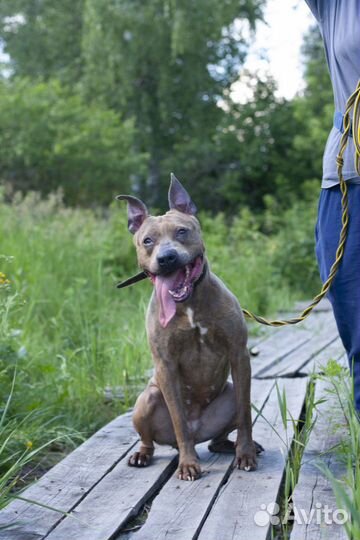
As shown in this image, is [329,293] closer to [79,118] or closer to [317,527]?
[317,527]

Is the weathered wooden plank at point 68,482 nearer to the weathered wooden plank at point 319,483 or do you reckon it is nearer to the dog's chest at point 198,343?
the dog's chest at point 198,343

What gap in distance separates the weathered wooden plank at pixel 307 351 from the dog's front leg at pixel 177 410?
1.94m

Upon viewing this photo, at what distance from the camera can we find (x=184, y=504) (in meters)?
2.86

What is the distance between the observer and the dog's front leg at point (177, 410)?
10.5ft

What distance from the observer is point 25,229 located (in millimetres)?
7910

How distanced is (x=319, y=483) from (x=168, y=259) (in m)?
1.07

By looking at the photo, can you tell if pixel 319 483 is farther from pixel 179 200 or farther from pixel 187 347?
pixel 179 200

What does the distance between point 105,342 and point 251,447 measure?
95.1 inches

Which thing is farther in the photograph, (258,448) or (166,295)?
(258,448)

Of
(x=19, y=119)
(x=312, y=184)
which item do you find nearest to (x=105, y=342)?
(x=19, y=119)

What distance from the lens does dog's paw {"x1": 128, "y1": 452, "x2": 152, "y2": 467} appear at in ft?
11.2

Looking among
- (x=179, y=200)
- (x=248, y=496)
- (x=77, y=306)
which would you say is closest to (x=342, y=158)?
(x=179, y=200)

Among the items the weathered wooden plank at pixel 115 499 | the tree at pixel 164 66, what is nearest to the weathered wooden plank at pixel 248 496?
the weathered wooden plank at pixel 115 499

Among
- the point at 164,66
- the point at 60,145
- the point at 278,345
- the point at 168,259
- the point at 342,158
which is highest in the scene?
the point at 164,66
